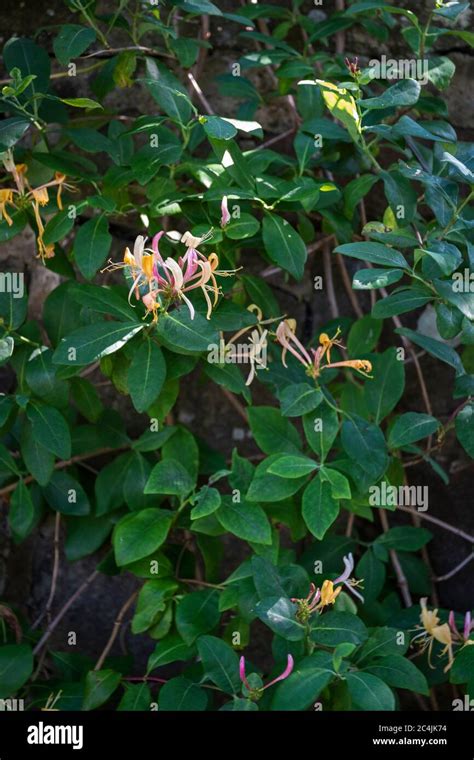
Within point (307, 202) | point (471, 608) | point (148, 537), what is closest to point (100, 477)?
point (148, 537)

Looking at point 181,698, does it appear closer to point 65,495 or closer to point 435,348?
point 65,495

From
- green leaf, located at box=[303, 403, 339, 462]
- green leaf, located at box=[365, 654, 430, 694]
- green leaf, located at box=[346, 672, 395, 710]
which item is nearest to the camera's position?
green leaf, located at box=[346, 672, 395, 710]

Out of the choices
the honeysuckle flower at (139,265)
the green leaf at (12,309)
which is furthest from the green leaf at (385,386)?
the green leaf at (12,309)

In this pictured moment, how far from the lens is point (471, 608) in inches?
78.6

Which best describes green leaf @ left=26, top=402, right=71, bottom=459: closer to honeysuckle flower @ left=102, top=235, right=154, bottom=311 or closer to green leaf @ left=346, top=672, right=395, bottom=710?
honeysuckle flower @ left=102, top=235, right=154, bottom=311

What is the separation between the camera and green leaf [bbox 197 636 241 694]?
1.49 metres

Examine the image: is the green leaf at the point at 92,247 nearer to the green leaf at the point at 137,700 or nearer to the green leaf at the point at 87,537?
the green leaf at the point at 87,537

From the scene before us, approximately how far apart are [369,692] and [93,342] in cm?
63

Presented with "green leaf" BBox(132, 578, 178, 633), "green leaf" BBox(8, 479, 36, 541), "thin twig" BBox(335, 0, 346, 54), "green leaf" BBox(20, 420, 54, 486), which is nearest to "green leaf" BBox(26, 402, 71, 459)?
"green leaf" BBox(20, 420, 54, 486)

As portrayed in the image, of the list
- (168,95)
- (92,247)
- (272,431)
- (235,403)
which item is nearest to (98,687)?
(272,431)

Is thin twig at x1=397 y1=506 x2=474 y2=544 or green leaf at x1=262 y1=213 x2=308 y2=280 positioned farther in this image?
thin twig at x1=397 y1=506 x2=474 y2=544

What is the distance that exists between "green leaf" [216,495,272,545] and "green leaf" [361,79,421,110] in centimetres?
64

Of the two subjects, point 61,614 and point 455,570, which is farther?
point 455,570

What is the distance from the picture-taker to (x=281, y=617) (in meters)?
1.46
